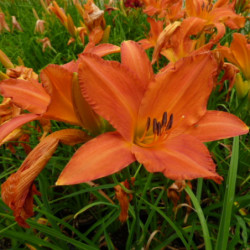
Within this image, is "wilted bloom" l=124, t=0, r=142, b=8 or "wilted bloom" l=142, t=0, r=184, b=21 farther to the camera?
"wilted bloom" l=124, t=0, r=142, b=8

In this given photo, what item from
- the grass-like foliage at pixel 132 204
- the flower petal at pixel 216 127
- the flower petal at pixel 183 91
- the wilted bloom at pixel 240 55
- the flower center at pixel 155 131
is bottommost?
the grass-like foliage at pixel 132 204

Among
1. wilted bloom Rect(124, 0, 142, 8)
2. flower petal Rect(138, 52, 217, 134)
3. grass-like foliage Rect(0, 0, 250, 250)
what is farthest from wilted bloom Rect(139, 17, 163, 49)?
wilted bloom Rect(124, 0, 142, 8)

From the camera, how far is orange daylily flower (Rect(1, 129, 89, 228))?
1.66ft

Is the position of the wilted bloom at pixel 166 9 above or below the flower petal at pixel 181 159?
below

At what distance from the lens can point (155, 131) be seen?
567mm

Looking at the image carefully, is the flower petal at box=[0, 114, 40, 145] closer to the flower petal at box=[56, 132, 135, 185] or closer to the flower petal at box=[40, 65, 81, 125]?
the flower petal at box=[40, 65, 81, 125]

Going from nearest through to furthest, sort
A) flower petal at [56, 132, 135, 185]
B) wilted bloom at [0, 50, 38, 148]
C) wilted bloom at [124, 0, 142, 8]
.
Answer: flower petal at [56, 132, 135, 185] → wilted bloom at [0, 50, 38, 148] → wilted bloom at [124, 0, 142, 8]

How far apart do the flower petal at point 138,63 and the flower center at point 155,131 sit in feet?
0.30

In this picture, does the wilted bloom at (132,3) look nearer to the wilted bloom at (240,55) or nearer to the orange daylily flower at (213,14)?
the orange daylily flower at (213,14)

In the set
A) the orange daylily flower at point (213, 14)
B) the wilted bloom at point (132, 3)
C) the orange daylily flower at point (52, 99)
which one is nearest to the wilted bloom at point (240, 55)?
the orange daylily flower at point (213, 14)

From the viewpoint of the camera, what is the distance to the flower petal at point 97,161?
426mm

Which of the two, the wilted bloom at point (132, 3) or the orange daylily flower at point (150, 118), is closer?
the orange daylily flower at point (150, 118)

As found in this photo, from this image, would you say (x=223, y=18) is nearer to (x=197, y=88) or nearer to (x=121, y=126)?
(x=197, y=88)

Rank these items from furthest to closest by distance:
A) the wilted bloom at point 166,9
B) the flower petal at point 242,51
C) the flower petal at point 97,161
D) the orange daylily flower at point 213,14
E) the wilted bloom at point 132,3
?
the wilted bloom at point 132,3
the wilted bloom at point 166,9
the orange daylily flower at point 213,14
the flower petal at point 242,51
the flower petal at point 97,161
